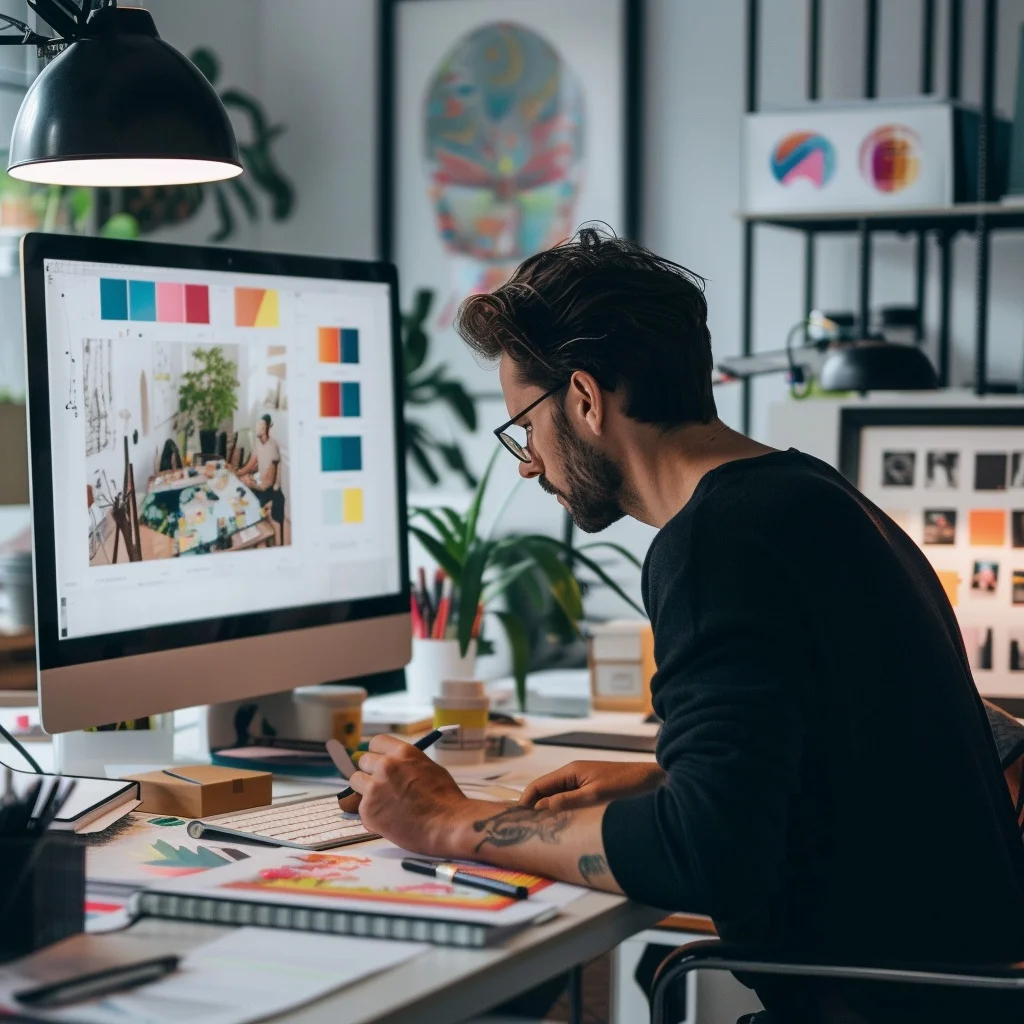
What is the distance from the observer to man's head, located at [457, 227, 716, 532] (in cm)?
129

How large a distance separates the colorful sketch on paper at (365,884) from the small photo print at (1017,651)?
1.30 meters

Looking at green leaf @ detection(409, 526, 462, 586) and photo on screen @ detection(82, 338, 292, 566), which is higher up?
photo on screen @ detection(82, 338, 292, 566)

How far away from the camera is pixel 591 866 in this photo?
1146 millimetres

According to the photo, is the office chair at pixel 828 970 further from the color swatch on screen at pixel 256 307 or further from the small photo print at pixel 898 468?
the small photo print at pixel 898 468

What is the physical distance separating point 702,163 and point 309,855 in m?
2.98

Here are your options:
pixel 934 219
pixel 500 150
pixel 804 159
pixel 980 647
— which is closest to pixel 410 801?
pixel 980 647

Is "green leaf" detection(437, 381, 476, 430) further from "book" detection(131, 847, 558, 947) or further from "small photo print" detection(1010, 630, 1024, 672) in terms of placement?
"book" detection(131, 847, 558, 947)

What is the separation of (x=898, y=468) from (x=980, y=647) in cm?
30

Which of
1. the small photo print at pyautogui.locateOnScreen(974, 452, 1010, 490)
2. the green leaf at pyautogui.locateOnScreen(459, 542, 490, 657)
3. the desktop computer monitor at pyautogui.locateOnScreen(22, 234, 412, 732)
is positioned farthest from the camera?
Result: the small photo print at pyautogui.locateOnScreen(974, 452, 1010, 490)

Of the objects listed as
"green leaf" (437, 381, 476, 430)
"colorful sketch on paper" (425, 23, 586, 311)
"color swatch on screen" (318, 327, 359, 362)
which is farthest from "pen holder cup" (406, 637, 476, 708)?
"colorful sketch on paper" (425, 23, 586, 311)

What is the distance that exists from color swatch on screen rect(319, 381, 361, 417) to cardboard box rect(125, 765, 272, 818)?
1.54ft

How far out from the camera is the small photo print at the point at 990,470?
88.9 inches

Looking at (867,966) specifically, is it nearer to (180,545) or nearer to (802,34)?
(180,545)

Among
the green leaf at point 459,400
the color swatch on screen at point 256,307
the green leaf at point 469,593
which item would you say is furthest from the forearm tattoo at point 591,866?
the green leaf at point 459,400
